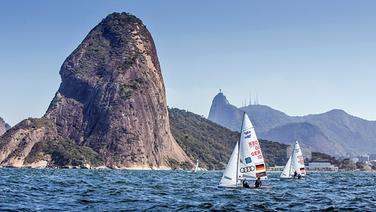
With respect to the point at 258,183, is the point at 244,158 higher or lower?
higher

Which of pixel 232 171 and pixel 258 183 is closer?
pixel 232 171

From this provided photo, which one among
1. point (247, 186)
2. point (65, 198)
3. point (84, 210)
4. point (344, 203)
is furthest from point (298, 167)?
point (84, 210)

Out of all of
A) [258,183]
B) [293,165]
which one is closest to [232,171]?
[258,183]

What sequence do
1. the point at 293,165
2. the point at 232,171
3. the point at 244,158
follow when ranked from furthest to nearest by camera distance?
1. the point at 293,165
2. the point at 232,171
3. the point at 244,158

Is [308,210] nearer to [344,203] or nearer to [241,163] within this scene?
[344,203]

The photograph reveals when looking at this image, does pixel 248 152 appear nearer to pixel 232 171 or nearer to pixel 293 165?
pixel 232 171

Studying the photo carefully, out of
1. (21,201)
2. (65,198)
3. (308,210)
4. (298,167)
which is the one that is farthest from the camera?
(298,167)

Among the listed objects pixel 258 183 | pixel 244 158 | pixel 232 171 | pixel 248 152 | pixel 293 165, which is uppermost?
pixel 293 165

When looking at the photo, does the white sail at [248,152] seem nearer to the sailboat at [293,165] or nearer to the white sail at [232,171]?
the white sail at [232,171]

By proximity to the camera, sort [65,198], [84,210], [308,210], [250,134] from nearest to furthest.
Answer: [84,210]
[308,210]
[65,198]
[250,134]

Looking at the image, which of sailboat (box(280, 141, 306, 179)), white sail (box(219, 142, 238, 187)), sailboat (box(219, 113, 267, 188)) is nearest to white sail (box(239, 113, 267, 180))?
sailboat (box(219, 113, 267, 188))

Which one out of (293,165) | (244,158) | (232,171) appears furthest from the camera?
(293,165)
